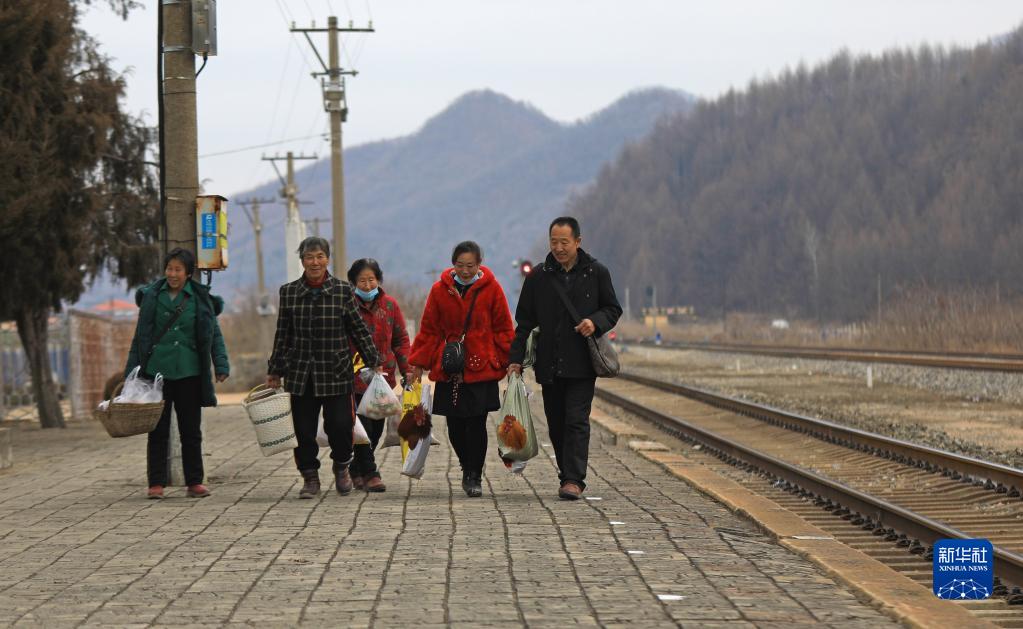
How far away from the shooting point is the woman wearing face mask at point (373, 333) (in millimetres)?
11484

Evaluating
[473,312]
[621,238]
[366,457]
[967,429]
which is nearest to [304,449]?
[366,457]

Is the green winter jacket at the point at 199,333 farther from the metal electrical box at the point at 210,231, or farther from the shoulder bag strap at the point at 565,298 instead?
the shoulder bag strap at the point at 565,298

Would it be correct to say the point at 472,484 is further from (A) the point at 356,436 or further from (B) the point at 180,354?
(B) the point at 180,354

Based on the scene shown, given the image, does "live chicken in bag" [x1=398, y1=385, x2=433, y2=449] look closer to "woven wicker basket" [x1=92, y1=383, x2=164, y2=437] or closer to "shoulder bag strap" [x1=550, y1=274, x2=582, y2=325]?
"shoulder bag strap" [x1=550, y1=274, x2=582, y2=325]

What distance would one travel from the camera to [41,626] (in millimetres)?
6320

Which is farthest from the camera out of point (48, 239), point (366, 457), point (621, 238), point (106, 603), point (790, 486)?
point (621, 238)

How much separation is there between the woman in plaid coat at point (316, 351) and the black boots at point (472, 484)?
860mm

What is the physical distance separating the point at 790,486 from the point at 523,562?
6.37 metres

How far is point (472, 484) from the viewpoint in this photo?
10797mm

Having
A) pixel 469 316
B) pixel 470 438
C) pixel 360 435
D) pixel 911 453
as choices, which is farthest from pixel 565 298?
pixel 911 453

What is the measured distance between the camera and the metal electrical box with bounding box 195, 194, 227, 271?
39.8ft

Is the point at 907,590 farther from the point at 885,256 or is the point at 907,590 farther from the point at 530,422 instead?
the point at 885,256

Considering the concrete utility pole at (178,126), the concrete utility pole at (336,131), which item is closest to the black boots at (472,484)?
the concrete utility pole at (178,126)

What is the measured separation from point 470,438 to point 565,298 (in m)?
1.19
